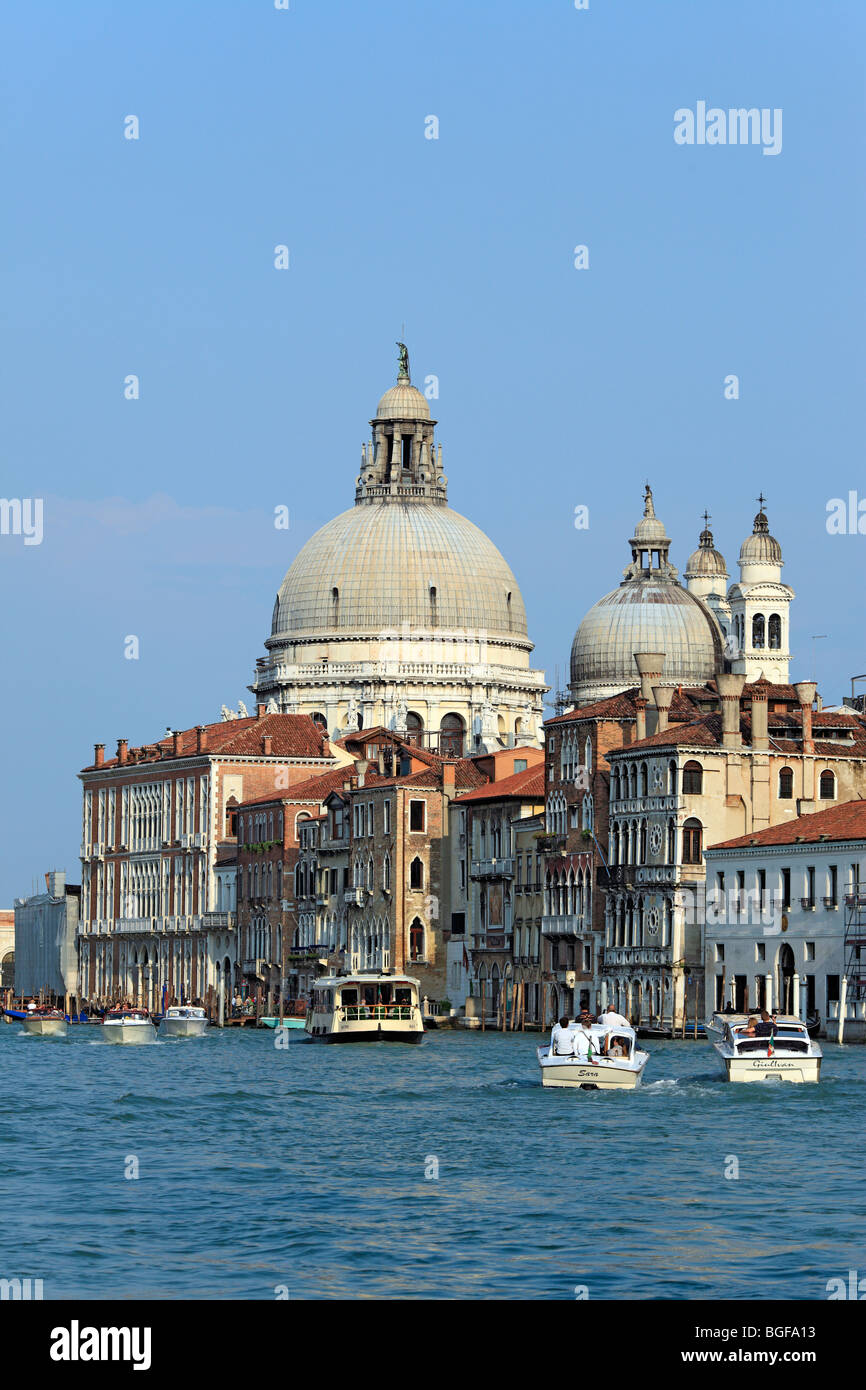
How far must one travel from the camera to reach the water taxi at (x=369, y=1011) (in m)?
73.1

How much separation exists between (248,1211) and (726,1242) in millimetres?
5371

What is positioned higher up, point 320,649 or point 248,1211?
point 320,649

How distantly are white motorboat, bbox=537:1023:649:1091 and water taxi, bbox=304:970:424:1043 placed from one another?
79.5 ft

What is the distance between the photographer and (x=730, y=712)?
78.0 metres

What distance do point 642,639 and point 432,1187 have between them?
9229cm

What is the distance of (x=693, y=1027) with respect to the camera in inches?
2948

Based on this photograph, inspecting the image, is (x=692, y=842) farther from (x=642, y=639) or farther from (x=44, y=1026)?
(x=642, y=639)

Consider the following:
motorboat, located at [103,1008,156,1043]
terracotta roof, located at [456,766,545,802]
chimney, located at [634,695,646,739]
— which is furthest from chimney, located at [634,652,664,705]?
motorboat, located at [103,1008,156,1043]

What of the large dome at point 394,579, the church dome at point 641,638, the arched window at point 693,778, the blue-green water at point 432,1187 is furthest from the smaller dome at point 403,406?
the blue-green water at point 432,1187

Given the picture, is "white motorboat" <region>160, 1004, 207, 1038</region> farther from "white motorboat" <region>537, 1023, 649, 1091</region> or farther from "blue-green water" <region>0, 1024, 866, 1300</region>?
"white motorboat" <region>537, 1023, 649, 1091</region>

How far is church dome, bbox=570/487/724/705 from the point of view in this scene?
12300 cm
